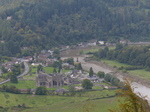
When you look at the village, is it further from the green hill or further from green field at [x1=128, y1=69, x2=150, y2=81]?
the green hill

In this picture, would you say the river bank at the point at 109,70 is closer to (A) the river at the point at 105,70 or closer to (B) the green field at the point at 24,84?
(A) the river at the point at 105,70

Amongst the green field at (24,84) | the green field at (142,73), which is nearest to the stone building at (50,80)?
the green field at (24,84)

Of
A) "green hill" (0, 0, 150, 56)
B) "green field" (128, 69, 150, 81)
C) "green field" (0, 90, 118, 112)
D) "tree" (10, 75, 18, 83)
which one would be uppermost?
"green hill" (0, 0, 150, 56)

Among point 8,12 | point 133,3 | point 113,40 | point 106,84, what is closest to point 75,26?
point 113,40

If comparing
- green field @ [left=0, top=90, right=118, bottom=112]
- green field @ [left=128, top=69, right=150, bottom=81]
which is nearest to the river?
green field @ [left=128, top=69, right=150, bottom=81]

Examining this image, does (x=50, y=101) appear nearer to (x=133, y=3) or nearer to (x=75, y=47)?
(x=75, y=47)

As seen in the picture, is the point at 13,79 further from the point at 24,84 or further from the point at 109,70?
the point at 109,70
